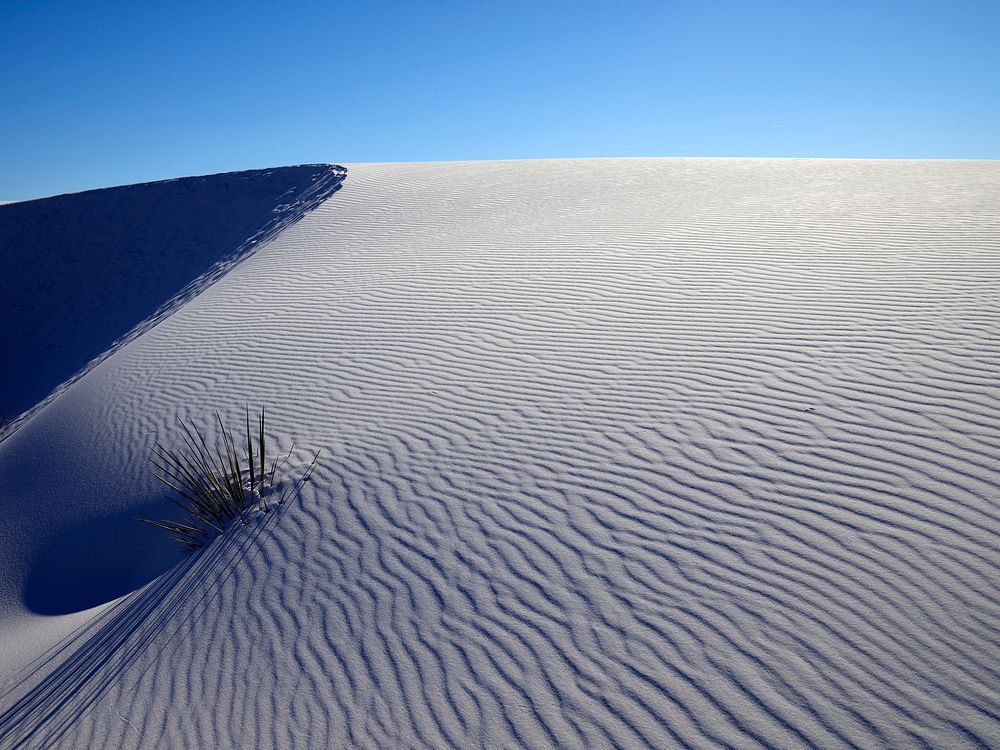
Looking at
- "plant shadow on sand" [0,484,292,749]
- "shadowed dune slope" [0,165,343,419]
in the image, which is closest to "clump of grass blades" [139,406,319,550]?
"plant shadow on sand" [0,484,292,749]

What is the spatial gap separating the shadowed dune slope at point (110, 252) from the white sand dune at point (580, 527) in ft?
29.3

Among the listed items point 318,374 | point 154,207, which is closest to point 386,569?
point 318,374

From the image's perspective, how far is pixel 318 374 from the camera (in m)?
7.19

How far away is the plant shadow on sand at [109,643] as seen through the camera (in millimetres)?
3707

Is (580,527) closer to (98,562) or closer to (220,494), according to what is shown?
(220,494)

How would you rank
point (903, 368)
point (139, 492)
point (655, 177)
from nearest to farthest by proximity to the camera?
point (903, 368), point (139, 492), point (655, 177)

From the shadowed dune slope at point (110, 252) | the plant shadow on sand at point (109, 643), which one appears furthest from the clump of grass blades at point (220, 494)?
the shadowed dune slope at point (110, 252)

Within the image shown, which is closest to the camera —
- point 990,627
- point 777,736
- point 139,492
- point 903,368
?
point 777,736

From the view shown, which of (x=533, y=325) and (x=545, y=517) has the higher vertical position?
(x=533, y=325)

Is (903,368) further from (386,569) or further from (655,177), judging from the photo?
(655,177)

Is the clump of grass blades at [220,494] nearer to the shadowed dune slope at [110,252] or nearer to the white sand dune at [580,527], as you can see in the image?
the white sand dune at [580,527]

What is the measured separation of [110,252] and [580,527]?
20.5m

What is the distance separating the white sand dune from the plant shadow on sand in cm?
3

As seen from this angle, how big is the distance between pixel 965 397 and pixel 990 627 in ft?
7.07
